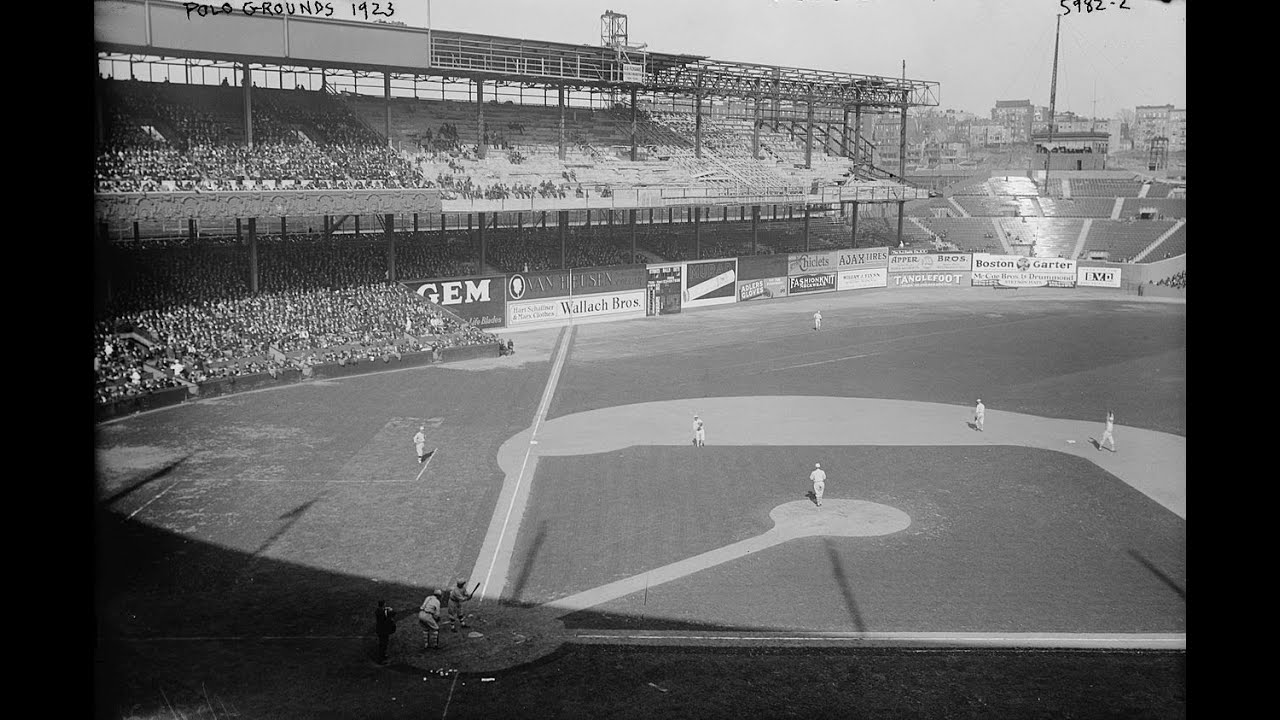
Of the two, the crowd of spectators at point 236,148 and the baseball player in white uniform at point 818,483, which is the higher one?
the crowd of spectators at point 236,148

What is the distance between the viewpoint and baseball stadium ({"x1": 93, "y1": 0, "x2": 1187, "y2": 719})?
1501 cm

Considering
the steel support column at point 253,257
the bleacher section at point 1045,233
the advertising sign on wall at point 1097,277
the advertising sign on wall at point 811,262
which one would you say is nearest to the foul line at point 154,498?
the steel support column at point 253,257

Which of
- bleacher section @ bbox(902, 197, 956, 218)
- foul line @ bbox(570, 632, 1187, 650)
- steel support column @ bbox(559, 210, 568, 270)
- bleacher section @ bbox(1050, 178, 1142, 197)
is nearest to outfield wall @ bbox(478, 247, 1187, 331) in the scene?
steel support column @ bbox(559, 210, 568, 270)

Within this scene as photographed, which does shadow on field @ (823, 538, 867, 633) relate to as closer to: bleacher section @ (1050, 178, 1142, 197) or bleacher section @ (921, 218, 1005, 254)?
bleacher section @ (921, 218, 1005, 254)

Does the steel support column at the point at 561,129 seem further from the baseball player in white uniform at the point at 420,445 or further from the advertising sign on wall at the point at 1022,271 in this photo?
the advertising sign on wall at the point at 1022,271

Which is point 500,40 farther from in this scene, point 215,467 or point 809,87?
point 215,467

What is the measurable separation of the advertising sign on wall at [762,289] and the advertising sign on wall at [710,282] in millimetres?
734

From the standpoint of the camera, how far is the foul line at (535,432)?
742 inches

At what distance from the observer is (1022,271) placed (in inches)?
2601

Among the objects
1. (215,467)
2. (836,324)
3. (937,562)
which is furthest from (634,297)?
(937,562)

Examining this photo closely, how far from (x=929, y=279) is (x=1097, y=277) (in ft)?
33.4

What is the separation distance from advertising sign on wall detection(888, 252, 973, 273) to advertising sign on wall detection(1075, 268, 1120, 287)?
6645mm
